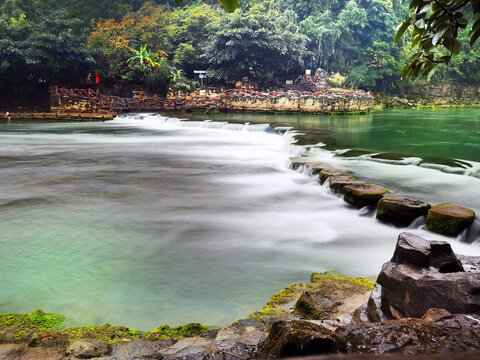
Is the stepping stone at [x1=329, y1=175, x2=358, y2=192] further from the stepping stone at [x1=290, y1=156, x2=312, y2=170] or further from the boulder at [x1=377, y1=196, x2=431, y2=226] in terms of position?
the stepping stone at [x1=290, y1=156, x2=312, y2=170]

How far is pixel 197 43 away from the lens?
34.4 meters

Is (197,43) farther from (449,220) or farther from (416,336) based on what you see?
(416,336)

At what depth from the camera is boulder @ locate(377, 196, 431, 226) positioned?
5.31 m

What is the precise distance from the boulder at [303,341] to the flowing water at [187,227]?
1.59 meters

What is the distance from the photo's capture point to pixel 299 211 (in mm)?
A: 6406

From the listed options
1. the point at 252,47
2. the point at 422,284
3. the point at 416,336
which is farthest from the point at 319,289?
the point at 252,47

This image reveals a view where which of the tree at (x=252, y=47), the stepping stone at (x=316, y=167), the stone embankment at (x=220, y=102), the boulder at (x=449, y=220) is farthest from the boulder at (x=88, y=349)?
the tree at (x=252, y=47)

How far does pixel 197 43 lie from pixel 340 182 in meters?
30.5

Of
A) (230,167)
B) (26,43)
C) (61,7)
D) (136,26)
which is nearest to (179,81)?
(136,26)

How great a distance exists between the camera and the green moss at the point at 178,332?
8.53 ft

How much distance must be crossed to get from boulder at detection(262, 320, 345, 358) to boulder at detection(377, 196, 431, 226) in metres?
4.17

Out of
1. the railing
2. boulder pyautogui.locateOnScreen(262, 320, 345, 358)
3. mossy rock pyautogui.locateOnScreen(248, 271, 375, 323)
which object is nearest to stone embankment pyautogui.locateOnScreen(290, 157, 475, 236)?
mossy rock pyautogui.locateOnScreen(248, 271, 375, 323)

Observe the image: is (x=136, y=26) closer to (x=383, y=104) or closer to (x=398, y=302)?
(x=383, y=104)

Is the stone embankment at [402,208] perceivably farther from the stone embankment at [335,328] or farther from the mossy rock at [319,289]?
the stone embankment at [335,328]
